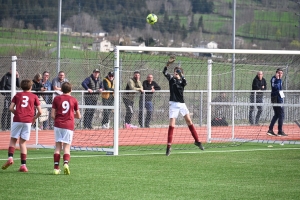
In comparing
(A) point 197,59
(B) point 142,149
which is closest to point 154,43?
(A) point 197,59

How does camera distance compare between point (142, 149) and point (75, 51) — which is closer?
point (142, 149)

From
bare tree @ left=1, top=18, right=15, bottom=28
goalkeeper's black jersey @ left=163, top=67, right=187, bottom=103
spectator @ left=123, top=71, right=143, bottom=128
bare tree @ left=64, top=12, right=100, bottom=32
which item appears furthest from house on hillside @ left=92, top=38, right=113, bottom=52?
goalkeeper's black jersey @ left=163, top=67, right=187, bottom=103

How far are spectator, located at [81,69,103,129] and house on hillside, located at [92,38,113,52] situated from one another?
5.83 meters

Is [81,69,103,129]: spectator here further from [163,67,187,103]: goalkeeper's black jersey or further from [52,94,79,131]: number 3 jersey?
[52,94,79,131]: number 3 jersey

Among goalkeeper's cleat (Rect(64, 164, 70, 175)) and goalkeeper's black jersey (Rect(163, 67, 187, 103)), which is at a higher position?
goalkeeper's black jersey (Rect(163, 67, 187, 103))

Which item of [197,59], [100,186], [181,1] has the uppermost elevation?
[181,1]

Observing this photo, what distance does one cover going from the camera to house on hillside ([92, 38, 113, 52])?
28.9m

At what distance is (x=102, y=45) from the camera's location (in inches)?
1163

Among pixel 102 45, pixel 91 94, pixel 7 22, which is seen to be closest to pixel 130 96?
pixel 91 94

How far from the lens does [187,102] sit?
2619cm

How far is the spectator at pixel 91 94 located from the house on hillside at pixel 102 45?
19.1ft

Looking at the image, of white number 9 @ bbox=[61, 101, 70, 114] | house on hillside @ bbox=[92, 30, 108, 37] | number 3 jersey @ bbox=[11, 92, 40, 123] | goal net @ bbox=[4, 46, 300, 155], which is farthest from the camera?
house on hillside @ bbox=[92, 30, 108, 37]

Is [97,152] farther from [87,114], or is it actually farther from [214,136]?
[214,136]

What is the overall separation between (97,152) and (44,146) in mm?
A: 1414
